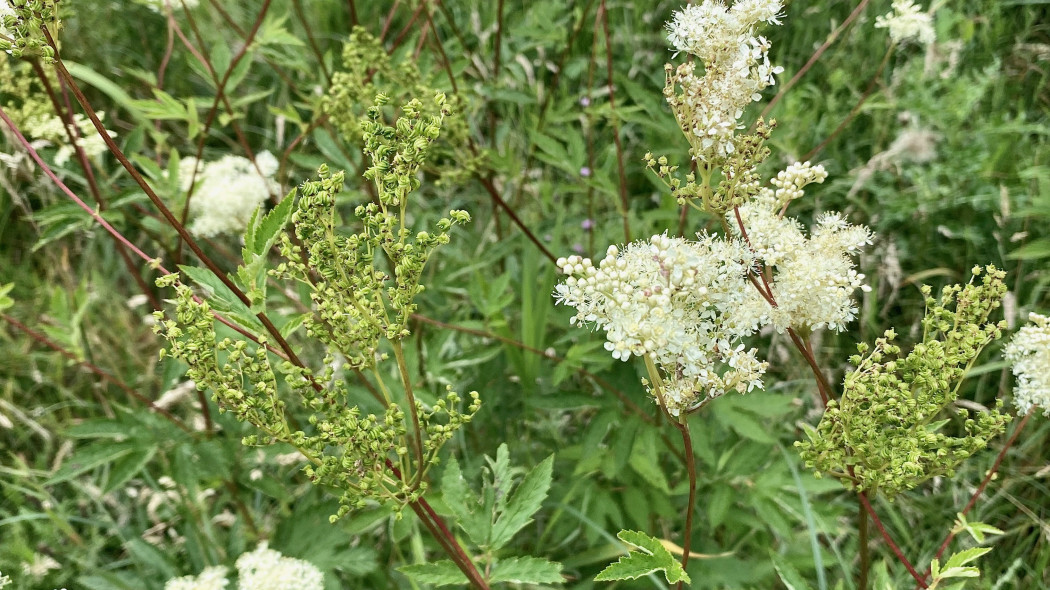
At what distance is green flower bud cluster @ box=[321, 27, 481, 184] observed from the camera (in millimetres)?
2613

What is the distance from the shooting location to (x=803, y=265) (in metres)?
1.58

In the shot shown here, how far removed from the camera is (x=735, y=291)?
4.85 ft

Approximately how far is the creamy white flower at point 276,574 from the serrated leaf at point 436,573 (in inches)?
27.4

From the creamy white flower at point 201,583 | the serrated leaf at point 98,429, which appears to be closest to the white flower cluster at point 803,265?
the creamy white flower at point 201,583

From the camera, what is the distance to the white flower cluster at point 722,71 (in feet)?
5.07

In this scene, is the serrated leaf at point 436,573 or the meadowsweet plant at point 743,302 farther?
the serrated leaf at point 436,573

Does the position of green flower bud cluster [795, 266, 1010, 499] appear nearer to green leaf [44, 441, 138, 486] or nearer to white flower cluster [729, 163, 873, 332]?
white flower cluster [729, 163, 873, 332]

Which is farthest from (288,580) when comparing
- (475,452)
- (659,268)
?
(659,268)

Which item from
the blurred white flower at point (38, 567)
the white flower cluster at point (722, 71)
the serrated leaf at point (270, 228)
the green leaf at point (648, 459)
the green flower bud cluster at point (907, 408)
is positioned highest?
the white flower cluster at point (722, 71)

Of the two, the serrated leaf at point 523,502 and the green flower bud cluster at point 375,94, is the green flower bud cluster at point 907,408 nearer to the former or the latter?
the serrated leaf at point 523,502

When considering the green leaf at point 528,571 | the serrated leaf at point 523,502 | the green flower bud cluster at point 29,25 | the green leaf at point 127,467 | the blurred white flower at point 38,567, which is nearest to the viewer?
the green flower bud cluster at point 29,25

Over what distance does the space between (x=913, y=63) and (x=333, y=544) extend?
3.97 m

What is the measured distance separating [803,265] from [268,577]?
5.67 ft

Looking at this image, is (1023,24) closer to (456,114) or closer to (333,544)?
(456,114)
